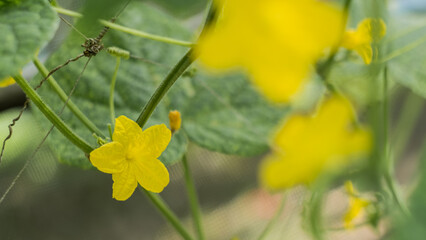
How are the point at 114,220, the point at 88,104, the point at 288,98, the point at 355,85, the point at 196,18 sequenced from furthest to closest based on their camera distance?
the point at 114,220
the point at 196,18
the point at 355,85
the point at 88,104
the point at 288,98

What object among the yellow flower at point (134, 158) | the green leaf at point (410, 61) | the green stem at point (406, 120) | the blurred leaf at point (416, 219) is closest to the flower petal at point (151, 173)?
the yellow flower at point (134, 158)

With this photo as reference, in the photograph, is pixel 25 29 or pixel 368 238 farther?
pixel 368 238

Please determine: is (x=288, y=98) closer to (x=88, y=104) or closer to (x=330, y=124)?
(x=330, y=124)

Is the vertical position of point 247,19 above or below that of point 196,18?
above

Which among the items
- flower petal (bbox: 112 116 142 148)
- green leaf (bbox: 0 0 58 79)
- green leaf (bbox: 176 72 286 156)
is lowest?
green leaf (bbox: 176 72 286 156)

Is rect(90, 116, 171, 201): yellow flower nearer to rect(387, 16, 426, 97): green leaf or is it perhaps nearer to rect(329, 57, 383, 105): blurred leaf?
rect(329, 57, 383, 105): blurred leaf

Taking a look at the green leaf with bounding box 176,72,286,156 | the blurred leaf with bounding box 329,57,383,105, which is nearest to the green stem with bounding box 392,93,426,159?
the blurred leaf with bounding box 329,57,383,105

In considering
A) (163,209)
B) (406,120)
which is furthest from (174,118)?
(406,120)

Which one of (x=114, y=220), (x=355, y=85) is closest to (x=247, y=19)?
(x=355, y=85)
